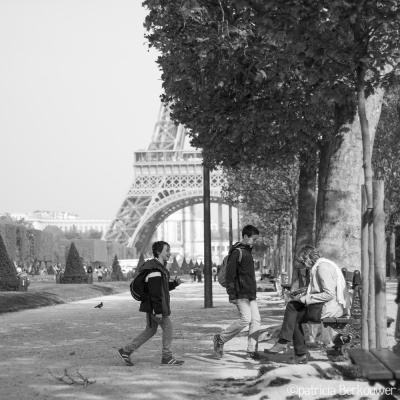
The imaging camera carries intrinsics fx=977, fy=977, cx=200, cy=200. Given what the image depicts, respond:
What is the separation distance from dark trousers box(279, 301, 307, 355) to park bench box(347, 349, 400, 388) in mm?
3650

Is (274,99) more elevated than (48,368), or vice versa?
(274,99)

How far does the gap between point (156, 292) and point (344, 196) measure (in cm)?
413

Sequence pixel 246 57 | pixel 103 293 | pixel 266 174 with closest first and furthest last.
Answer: pixel 246 57 < pixel 266 174 < pixel 103 293

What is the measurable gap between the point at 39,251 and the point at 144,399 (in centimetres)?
7834

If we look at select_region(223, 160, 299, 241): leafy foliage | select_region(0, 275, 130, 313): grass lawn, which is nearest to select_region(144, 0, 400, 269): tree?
select_region(0, 275, 130, 313): grass lawn

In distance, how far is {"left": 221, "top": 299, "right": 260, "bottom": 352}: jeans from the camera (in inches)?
483

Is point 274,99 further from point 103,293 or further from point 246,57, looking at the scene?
point 103,293

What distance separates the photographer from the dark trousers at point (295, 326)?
1146 centimetres

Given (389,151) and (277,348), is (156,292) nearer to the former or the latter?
(277,348)

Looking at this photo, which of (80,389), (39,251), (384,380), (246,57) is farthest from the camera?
(39,251)

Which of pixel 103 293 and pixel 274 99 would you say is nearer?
pixel 274 99

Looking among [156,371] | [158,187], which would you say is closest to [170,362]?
[156,371]

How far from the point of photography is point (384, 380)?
20.7 ft

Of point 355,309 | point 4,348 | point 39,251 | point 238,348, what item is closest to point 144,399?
point 355,309
